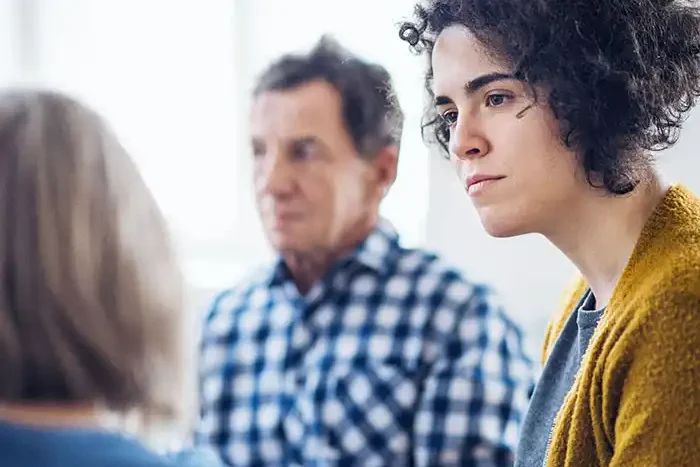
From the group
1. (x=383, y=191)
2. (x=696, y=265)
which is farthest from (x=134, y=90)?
(x=696, y=265)

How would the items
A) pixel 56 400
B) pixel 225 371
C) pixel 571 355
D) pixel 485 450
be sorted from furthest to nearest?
1. pixel 225 371
2. pixel 485 450
3. pixel 571 355
4. pixel 56 400

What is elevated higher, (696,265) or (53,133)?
(53,133)

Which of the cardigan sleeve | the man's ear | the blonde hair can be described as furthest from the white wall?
the blonde hair

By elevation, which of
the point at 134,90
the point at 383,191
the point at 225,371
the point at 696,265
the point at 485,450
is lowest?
the point at 485,450

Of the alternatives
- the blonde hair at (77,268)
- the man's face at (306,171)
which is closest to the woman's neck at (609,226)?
the blonde hair at (77,268)

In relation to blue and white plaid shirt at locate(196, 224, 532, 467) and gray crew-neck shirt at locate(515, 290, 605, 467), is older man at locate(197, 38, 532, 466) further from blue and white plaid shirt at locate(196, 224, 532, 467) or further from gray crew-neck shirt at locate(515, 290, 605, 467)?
gray crew-neck shirt at locate(515, 290, 605, 467)

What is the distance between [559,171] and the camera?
0.88m

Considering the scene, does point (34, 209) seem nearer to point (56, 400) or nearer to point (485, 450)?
point (56, 400)

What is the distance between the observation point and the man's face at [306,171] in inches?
57.1

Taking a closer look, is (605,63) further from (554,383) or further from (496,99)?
(554,383)

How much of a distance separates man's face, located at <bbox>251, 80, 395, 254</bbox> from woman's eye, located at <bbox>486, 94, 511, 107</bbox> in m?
0.57

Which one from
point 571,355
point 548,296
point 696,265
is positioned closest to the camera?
point 696,265

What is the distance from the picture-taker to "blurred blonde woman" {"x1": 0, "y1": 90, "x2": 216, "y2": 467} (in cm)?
67

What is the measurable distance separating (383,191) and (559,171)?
659mm
